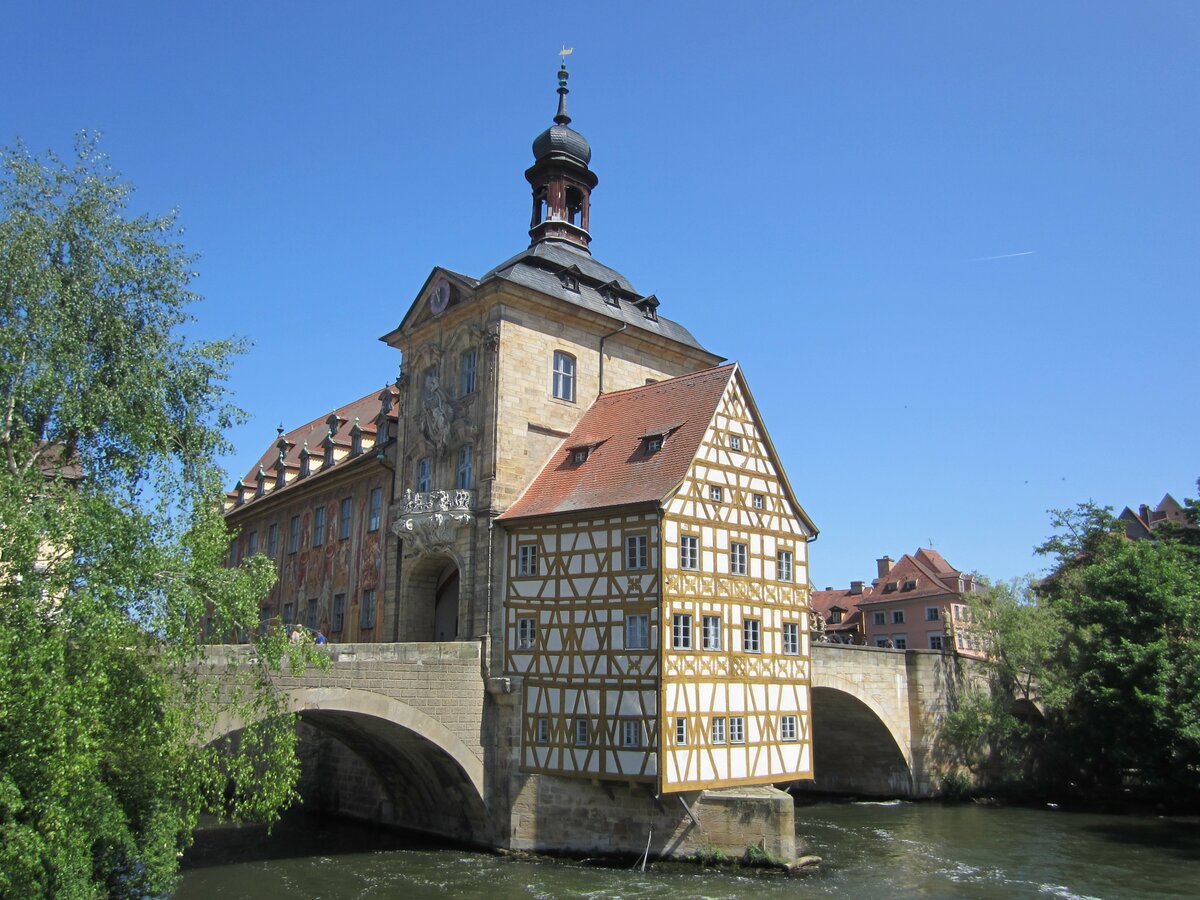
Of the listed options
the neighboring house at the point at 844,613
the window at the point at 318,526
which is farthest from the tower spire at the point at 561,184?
the neighboring house at the point at 844,613

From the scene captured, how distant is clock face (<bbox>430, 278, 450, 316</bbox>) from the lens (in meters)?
27.3

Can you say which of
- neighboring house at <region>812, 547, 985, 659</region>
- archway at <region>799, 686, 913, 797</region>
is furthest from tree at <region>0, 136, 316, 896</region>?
neighboring house at <region>812, 547, 985, 659</region>

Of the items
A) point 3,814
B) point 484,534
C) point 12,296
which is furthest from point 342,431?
point 3,814

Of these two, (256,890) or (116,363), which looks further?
(256,890)

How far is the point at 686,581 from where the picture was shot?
71.5ft

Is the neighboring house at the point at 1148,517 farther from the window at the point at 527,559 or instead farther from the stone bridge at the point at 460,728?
the window at the point at 527,559

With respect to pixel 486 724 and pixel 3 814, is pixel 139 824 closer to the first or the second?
pixel 3 814

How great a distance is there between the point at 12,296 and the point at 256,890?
39.1ft

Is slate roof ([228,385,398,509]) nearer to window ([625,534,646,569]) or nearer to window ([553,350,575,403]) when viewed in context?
window ([553,350,575,403])

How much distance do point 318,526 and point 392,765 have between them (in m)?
11.9

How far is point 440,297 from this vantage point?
27562mm

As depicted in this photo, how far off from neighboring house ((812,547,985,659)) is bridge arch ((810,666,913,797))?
78.3 ft

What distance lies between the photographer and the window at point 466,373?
2636 centimetres

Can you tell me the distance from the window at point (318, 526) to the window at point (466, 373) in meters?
11.0
